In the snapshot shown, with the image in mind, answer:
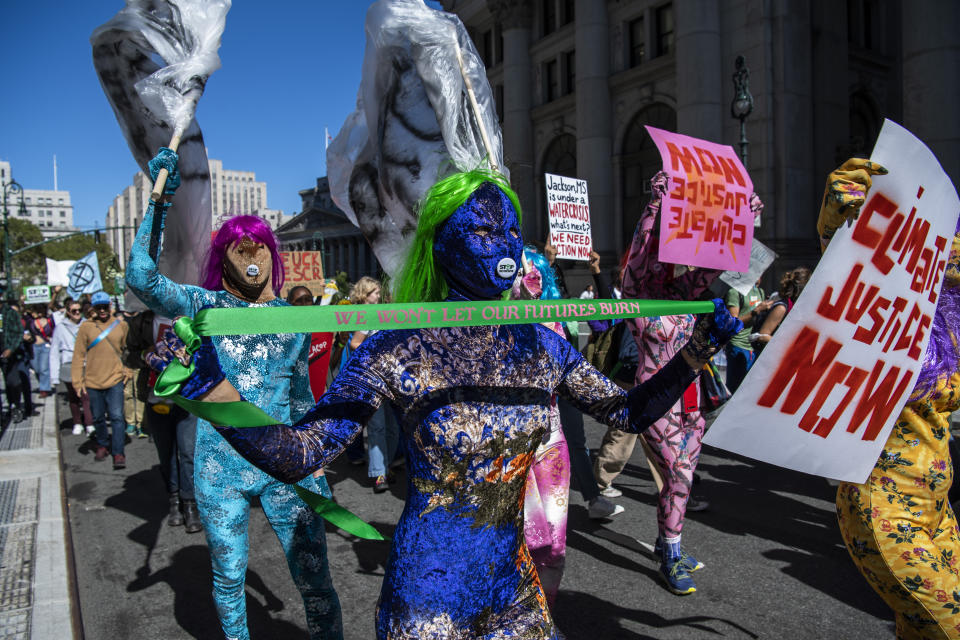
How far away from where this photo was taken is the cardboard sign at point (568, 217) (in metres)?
7.43

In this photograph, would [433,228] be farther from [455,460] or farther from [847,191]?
[847,191]

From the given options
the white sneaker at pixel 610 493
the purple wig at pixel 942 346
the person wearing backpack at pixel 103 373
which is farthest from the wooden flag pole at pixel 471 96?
the person wearing backpack at pixel 103 373

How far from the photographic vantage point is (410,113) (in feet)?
10.4

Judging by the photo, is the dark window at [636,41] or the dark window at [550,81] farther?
the dark window at [550,81]

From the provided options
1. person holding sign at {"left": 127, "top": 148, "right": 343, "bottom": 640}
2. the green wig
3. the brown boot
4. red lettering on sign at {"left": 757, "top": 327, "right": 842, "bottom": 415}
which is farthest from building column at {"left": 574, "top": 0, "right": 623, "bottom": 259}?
the green wig

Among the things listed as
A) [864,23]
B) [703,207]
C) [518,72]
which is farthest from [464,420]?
[518,72]

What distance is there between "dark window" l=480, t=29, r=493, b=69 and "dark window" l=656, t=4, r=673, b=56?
10.9 meters

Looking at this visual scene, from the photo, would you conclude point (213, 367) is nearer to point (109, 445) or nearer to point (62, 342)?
point (109, 445)

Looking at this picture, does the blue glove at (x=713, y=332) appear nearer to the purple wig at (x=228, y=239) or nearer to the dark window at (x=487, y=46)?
the purple wig at (x=228, y=239)

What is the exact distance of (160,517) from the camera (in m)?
6.12

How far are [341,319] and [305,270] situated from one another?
1076 cm

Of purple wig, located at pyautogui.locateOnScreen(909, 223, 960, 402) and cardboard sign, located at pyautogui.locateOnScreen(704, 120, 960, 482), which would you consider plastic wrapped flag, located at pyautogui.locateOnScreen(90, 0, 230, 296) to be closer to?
cardboard sign, located at pyautogui.locateOnScreen(704, 120, 960, 482)

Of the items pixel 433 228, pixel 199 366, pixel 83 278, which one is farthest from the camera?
pixel 83 278

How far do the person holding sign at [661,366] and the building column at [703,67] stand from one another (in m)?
18.3
